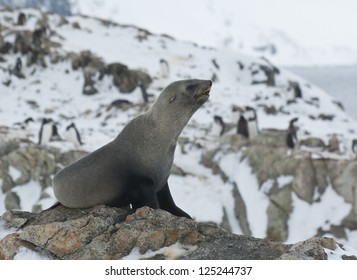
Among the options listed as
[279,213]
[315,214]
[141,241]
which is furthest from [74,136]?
[141,241]

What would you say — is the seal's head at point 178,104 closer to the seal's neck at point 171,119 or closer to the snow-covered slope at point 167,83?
the seal's neck at point 171,119

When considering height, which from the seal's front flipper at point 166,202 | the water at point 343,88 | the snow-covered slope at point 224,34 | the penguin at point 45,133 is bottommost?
the snow-covered slope at point 224,34

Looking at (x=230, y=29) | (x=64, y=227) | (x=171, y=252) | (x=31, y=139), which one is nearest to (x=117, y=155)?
(x=64, y=227)

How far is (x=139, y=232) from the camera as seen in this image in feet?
15.1

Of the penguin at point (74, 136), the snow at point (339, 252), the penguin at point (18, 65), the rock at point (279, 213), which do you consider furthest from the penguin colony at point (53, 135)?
the penguin at point (18, 65)

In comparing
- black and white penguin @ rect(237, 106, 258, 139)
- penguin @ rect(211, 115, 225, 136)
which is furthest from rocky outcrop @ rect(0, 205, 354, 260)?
penguin @ rect(211, 115, 225, 136)

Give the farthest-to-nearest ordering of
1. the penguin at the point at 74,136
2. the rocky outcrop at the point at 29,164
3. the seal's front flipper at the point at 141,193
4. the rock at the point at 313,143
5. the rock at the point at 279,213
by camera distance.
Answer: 1. the rock at the point at 313,143
2. the penguin at the point at 74,136
3. the rocky outcrop at the point at 29,164
4. the rock at the point at 279,213
5. the seal's front flipper at the point at 141,193

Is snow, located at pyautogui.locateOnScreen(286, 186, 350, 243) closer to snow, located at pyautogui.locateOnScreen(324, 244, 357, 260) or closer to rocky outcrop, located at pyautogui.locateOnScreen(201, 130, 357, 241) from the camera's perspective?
rocky outcrop, located at pyautogui.locateOnScreen(201, 130, 357, 241)

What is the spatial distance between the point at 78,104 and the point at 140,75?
4852 mm

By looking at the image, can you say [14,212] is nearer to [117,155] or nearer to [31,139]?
[117,155]

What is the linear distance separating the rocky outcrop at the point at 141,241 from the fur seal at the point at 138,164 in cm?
27

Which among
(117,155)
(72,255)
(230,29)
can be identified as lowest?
(230,29)

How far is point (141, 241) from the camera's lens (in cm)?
452

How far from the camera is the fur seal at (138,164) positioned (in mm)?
5234
